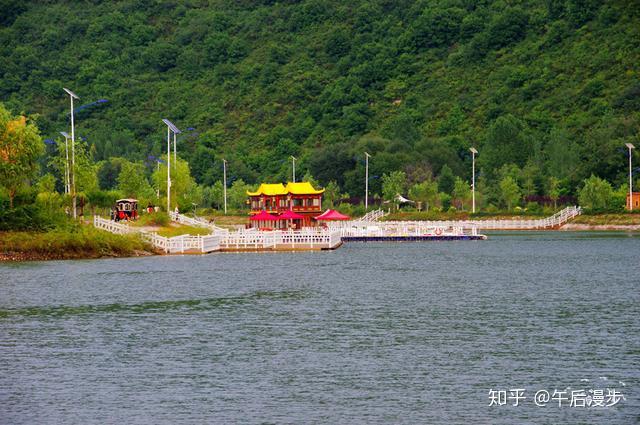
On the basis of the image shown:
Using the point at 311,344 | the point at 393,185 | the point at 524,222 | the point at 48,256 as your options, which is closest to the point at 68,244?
the point at 48,256

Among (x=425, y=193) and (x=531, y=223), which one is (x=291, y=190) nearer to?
(x=531, y=223)

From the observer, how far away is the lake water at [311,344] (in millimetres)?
34469

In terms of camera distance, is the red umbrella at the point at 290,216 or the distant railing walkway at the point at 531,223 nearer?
the red umbrella at the point at 290,216

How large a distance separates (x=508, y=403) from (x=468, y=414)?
1828 millimetres

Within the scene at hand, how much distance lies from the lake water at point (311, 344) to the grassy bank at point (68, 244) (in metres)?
6.66

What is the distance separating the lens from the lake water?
34469mm

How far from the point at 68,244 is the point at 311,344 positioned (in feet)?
160

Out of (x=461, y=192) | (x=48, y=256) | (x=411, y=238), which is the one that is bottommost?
(x=48, y=256)

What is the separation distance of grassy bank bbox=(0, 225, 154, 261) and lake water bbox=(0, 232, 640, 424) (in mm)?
6658

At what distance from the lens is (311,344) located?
45781 millimetres

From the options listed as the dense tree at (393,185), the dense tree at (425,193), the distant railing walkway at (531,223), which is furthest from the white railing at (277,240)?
the dense tree at (393,185)

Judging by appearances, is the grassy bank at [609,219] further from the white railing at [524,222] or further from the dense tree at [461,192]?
the dense tree at [461,192]

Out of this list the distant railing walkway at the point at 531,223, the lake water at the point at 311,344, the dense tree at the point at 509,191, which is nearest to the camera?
the lake water at the point at 311,344

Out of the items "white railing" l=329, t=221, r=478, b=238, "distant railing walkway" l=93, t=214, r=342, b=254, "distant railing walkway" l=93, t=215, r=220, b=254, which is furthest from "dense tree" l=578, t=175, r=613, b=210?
"distant railing walkway" l=93, t=215, r=220, b=254
